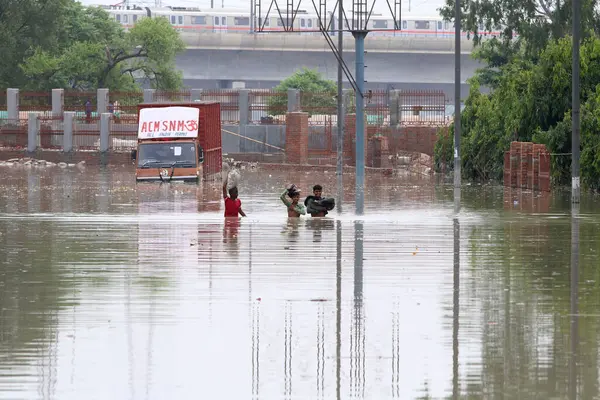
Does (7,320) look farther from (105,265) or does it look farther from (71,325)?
(105,265)

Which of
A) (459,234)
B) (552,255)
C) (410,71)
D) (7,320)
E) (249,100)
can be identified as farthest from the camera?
(410,71)

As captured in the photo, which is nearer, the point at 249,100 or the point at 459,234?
the point at 459,234

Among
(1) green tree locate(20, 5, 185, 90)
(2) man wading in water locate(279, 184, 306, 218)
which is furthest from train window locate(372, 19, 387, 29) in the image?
(2) man wading in water locate(279, 184, 306, 218)

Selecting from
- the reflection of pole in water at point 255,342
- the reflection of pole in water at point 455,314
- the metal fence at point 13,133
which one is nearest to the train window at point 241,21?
the metal fence at point 13,133

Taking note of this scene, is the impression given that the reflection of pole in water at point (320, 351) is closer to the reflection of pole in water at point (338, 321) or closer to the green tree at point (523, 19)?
the reflection of pole in water at point (338, 321)

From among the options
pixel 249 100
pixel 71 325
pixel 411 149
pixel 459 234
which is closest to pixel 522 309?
pixel 71 325

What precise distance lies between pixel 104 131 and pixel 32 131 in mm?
3958

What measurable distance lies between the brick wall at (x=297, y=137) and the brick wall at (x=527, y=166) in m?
20.2

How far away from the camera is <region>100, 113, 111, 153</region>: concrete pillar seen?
212 feet

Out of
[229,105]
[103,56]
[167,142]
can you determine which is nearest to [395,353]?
[167,142]

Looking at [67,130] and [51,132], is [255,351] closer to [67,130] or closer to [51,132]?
[67,130]

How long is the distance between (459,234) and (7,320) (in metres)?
12.0

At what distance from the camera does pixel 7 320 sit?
42.9 ft

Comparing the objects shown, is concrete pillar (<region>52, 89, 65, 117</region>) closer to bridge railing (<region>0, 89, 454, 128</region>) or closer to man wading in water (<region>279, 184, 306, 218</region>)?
bridge railing (<region>0, 89, 454, 128</region>)
